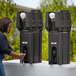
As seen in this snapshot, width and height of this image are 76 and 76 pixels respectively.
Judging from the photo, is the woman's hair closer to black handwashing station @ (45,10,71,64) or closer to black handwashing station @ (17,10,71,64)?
black handwashing station @ (17,10,71,64)

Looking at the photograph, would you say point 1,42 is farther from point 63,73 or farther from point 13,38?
point 13,38

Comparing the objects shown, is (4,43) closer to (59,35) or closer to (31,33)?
(31,33)

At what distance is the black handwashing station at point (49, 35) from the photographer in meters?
4.73

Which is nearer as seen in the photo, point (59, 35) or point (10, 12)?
point (59, 35)

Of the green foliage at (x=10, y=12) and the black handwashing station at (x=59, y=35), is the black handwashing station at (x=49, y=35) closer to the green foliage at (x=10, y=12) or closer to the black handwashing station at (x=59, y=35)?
the black handwashing station at (x=59, y=35)

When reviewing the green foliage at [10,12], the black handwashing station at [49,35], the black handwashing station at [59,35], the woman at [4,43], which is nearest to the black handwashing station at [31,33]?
the black handwashing station at [49,35]

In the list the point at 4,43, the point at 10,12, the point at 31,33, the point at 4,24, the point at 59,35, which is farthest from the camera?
the point at 10,12

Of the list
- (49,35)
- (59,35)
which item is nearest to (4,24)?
(49,35)

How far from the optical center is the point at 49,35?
482 cm

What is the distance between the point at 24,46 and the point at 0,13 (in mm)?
4672

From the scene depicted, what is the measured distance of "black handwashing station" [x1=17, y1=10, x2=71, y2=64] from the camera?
4.73 metres

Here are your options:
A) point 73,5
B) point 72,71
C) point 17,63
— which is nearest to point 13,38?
point 73,5

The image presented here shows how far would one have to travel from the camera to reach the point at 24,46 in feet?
16.4

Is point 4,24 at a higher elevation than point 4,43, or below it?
higher
